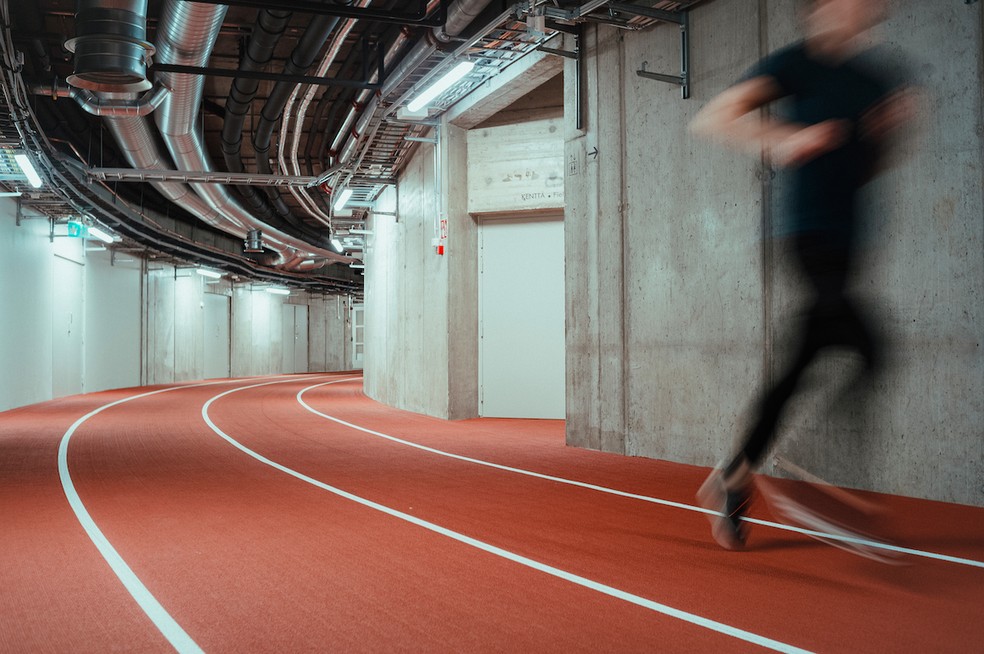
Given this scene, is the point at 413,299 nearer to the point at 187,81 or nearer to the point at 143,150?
the point at 143,150

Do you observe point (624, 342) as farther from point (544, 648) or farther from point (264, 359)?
point (264, 359)

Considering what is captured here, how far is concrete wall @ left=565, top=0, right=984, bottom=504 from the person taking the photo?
6059 mm

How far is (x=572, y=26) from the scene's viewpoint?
1020 centimetres

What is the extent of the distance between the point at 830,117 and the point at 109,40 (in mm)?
7974

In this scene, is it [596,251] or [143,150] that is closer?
[596,251]

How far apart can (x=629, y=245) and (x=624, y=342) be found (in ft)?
3.75

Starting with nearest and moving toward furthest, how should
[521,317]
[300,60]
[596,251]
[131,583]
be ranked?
[131,583], [596,251], [300,60], [521,317]

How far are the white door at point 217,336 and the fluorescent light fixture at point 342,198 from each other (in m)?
16.2

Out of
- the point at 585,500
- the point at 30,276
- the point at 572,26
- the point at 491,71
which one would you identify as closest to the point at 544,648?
the point at 585,500

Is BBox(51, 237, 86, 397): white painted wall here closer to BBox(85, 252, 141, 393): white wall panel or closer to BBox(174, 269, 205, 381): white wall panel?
BBox(85, 252, 141, 393): white wall panel

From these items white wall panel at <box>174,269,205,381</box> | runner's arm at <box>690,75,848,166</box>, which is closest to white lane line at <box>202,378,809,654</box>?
runner's arm at <box>690,75,848,166</box>

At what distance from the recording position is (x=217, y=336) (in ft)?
119

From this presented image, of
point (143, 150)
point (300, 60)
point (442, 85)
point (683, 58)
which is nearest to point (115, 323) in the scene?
point (143, 150)

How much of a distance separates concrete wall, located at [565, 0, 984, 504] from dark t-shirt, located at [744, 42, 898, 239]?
1244 mm
